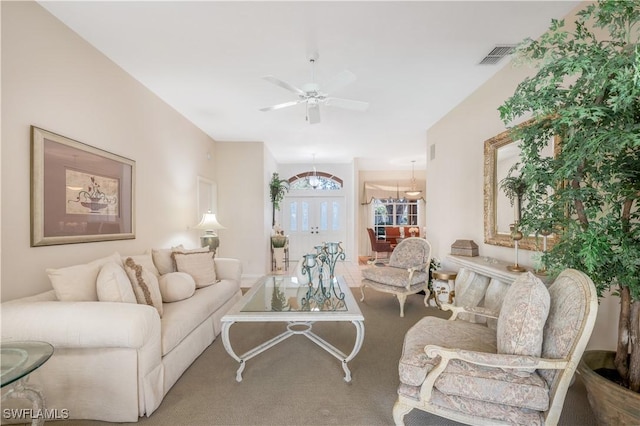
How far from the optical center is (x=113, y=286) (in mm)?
1997

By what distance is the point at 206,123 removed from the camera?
4734 millimetres

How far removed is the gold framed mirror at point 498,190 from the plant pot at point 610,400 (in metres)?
1.51

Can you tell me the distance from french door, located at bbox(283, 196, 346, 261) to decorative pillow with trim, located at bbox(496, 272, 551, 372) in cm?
692

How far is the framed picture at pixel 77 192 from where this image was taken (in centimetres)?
209

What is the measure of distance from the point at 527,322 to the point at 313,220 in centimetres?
714

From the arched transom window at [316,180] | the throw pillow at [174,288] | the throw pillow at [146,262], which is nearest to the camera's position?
the throw pillow at [174,288]

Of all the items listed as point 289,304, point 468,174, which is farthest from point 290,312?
point 468,174

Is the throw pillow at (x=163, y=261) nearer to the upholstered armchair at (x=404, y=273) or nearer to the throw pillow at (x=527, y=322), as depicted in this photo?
the upholstered armchair at (x=404, y=273)

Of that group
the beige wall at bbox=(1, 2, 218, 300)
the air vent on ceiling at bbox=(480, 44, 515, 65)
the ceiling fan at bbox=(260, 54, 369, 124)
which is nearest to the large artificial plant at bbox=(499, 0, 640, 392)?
the air vent on ceiling at bbox=(480, 44, 515, 65)

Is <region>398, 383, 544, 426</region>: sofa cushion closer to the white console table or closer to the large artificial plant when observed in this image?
the large artificial plant

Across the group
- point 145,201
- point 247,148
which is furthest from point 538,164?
point 247,148

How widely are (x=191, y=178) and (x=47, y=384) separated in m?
3.38

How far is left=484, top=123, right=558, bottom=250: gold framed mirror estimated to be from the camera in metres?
2.95

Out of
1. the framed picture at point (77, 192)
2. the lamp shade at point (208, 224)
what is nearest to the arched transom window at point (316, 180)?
the lamp shade at point (208, 224)
